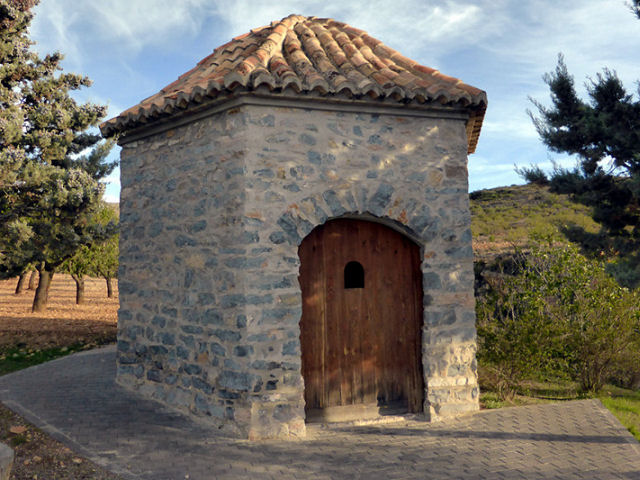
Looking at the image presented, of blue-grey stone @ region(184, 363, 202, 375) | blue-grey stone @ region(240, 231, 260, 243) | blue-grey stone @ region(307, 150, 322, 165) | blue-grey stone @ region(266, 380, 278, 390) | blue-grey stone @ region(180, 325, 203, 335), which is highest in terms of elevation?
blue-grey stone @ region(307, 150, 322, 165)

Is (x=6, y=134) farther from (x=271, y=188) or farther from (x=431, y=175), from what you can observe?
(x=431, y=175)

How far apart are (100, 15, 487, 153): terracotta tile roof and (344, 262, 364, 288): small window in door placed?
6.38ft

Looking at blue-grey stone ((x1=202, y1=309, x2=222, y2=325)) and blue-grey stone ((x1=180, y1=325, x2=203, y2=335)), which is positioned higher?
blue-grey stone ((x1=202, y1=309, x2=222, y2=325))

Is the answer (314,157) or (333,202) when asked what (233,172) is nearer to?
(314,157)

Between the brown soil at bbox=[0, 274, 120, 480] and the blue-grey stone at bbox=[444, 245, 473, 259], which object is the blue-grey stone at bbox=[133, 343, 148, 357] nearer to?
the brown soil at bbox=[0, 274, 120, 480]

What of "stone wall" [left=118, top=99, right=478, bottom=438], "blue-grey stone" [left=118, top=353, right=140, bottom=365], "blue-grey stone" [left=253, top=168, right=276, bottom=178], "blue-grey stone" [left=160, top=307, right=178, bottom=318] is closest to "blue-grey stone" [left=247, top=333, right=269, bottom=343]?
"stone wall" [left=118, top=99, right=478, bottom=438]

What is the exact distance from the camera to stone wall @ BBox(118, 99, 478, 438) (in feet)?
16.6

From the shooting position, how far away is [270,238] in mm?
5133

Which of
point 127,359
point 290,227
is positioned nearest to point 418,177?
point 290,227

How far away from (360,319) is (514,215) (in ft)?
75.8

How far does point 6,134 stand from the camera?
11.0 m

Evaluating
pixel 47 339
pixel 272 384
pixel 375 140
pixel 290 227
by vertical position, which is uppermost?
pixel 375 140

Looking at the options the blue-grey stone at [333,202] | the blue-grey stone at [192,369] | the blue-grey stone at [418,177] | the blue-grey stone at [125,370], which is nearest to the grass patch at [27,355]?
the blue-grey stone at [125,370]

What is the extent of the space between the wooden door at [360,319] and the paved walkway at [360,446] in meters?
0.39
